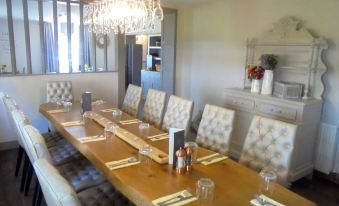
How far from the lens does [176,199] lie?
56.4 inches

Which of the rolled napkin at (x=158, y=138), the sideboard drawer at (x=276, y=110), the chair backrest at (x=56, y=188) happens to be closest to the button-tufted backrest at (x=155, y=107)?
the rolled napkin at (x=158, y=138)

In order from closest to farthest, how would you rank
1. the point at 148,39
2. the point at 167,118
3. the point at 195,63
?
the point at 167,118
the point at 195,63
the point at 148,39

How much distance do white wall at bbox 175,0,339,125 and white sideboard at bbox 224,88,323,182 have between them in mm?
280

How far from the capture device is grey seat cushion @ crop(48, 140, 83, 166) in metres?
2.53

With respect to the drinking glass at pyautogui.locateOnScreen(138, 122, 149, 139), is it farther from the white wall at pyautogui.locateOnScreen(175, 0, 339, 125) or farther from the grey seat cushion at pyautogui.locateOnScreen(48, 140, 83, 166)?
the white wall at pyautogui.locateOnScreen(175, 0, 339, 125)

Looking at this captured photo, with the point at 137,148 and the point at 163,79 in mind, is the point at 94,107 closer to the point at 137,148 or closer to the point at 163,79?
the point at 137,148

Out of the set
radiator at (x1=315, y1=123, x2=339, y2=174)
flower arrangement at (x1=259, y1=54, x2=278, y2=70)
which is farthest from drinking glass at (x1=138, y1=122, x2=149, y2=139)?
radiator at (x1=315, y1=123, x2=339, y2=174)

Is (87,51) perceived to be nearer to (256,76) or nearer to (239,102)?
(239,102)

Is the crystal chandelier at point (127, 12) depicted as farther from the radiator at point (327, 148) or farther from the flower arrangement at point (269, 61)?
the radiator at point (327, 148)

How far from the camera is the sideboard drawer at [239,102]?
3653 millimetres

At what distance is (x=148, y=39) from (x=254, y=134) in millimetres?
6881

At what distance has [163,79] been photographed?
5.93 metres

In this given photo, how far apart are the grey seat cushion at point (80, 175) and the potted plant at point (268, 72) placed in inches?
94.1

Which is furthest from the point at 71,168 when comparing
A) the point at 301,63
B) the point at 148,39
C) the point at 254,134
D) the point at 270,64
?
the point at 148,39
